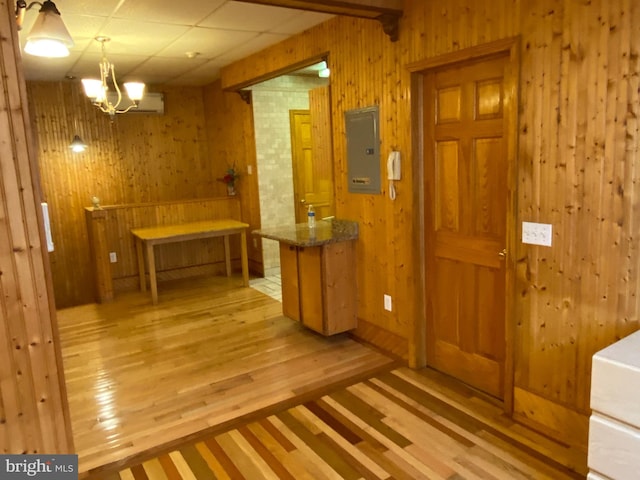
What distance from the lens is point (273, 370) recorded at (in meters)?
3.55

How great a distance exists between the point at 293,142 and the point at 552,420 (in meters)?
4.59

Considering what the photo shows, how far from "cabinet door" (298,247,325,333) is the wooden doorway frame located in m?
0.80

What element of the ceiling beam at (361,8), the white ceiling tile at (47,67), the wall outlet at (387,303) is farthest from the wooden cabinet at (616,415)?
the white ceiling tile at (47,67)

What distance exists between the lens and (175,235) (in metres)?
5.34

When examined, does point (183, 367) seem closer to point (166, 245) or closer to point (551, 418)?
point (551, 418)

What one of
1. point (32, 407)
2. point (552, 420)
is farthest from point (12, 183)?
point (552, 420)

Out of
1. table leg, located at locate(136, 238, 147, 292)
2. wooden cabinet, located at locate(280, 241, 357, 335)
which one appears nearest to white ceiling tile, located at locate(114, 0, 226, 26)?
wooden cabinet, located at locate(280, 241, 357, 335)

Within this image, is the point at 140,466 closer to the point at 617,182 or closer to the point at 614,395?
the point at 614,395

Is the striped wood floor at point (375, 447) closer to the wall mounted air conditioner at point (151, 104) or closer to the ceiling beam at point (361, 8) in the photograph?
the ceiling beam at point (361, 8)

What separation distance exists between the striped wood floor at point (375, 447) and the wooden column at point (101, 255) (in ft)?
11.0

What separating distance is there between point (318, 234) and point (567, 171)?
2025mm

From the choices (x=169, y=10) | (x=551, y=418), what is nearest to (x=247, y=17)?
(x=169, y=10)

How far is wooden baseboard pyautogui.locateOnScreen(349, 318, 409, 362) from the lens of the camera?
362 cm

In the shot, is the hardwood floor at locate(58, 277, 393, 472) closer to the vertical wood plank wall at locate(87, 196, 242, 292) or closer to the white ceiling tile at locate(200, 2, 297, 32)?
the vertical wood plank wall at locate(87, 196, 242, 292)
